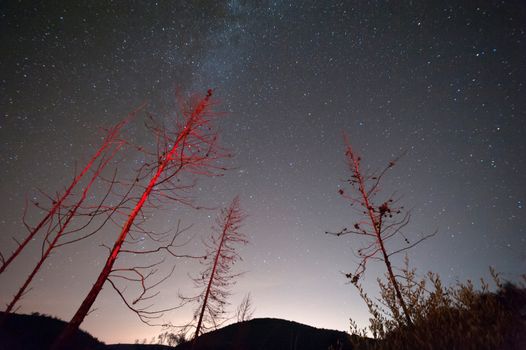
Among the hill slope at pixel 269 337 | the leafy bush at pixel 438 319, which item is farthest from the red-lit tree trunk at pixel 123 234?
the hill slope at pixel 269 337

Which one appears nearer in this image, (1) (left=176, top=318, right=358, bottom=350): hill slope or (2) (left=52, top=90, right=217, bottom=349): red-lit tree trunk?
(2) (left=52, top=90, right=217, bottom=349): red-lit tree trunk

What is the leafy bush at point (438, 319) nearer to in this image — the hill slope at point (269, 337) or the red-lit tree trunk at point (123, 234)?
the red-lit tree trunk at point (123, 234)

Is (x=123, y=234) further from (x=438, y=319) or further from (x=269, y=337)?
(x=269, y=337)

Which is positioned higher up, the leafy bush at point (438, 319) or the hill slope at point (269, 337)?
the hill slope at point (269, 337)

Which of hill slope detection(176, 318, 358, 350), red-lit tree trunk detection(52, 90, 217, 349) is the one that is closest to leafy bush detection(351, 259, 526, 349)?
red-lit tree trunk detection(52, 90, 217, 349)

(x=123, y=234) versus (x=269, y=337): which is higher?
(x=269, y=337)

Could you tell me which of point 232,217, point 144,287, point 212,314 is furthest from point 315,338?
point 144,287

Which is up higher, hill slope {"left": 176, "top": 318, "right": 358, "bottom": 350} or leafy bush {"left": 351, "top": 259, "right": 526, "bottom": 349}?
hill slope {"left": 176, "top": 318, "right": 358, "bottom": 350}

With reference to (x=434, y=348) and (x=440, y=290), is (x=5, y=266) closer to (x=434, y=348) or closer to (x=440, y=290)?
(x=434, y=348)

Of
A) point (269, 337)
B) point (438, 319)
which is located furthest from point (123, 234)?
point (269, 337)

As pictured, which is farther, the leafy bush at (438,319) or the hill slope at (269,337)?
the hill slope at (269,337)

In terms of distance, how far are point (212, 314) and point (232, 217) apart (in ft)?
21.3

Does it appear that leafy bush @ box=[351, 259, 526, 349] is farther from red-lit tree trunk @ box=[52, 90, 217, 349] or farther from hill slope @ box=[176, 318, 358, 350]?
hill slope @ box=[176, 318, 358, 350]

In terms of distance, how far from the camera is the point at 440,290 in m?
5.75
